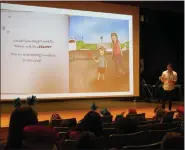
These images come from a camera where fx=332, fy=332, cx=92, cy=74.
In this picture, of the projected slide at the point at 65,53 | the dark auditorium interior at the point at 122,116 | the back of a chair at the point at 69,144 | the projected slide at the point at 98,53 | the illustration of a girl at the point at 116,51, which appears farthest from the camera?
the illustration of a girl at the point at 116,51

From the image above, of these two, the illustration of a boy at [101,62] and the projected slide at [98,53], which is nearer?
the projected slide at [98,53]

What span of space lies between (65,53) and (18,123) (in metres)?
4.54

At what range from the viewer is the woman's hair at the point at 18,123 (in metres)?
3.46

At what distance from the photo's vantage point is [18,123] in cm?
350

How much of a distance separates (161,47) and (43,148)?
1031 cm

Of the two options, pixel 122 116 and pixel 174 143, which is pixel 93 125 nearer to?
pixel 122 116

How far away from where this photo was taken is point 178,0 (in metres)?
9.91

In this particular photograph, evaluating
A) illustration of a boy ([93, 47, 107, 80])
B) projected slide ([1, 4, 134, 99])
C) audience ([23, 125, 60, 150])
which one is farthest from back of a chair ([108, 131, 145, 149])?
illustration of a boy ([93, 47, 107, 80])

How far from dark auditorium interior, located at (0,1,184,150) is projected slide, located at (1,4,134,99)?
50cm

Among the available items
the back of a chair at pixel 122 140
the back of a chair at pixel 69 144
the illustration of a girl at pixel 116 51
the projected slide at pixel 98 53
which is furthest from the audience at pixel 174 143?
the illustration of a girl at pixel 116 51

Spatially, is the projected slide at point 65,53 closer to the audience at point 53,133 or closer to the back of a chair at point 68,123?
the back of a chair at point 68,123

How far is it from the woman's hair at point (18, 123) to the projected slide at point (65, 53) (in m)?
3.94

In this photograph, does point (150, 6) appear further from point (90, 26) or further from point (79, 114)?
point (79, 114)

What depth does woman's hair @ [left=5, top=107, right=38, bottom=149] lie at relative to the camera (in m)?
3.46
